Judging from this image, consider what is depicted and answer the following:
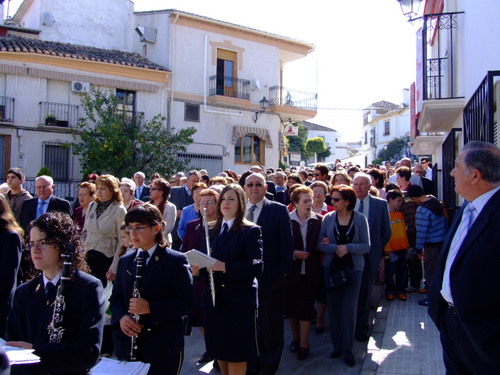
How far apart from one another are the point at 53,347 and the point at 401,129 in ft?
173

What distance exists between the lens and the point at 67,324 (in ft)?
9.26

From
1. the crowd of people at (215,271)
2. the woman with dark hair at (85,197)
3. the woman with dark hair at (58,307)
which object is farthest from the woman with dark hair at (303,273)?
the woman with dark hair at (58,307)

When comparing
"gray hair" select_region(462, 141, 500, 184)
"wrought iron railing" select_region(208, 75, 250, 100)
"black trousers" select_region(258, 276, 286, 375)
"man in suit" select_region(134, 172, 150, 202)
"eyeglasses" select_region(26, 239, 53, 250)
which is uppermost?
"wrought iron railing" select_region(208, 75, 250, 100)

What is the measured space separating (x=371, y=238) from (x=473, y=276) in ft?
11.2

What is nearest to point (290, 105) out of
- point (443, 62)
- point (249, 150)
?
point (249, 150)

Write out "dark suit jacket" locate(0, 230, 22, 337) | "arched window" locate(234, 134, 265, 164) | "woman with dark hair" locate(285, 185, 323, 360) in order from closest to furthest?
1. "dark suit jacket" locate(0, 230, 22, 337)
2. "woman with dark hair" locate(285, 185, 323, 360)
3. "arched window" locate(234, 134, 265, 164)

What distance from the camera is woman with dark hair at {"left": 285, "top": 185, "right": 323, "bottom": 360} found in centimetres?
569

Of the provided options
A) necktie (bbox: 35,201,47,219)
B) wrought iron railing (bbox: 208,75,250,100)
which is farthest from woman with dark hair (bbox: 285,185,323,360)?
wrought iron railing (bbox: 208,75,250,100)

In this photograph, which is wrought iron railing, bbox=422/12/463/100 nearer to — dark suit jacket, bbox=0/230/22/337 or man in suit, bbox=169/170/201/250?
man in suit, bbox=169/170/201/250

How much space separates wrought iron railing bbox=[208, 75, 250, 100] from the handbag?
20.0 metres

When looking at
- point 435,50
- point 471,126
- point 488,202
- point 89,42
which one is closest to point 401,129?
point 89,42

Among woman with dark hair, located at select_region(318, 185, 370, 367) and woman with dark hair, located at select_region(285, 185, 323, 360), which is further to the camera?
woman with dark hair, located at select_region(285, 185, 323, 360)

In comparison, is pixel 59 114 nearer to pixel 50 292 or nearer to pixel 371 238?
pixel 371 238

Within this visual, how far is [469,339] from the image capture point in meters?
2.98
